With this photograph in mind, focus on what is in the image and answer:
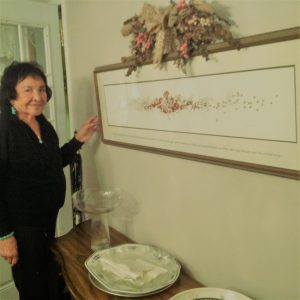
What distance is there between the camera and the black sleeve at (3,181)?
4.70ft

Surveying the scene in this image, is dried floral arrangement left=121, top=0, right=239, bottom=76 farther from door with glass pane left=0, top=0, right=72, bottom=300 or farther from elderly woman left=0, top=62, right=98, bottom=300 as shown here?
door with glass pane left=0, top=0, right=72, bottom=300

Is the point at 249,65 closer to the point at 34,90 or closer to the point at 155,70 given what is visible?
the point at 155,70

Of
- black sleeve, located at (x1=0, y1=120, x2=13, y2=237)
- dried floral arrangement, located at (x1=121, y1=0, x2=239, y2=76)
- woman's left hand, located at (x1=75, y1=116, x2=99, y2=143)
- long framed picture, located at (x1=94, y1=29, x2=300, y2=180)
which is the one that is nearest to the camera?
long framed picture, located at (x1=94, y1=29, x2=300, y2=180)

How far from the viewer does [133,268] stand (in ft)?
4.07

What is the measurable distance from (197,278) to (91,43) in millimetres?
1164

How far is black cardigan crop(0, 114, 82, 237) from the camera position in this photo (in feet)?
4.76

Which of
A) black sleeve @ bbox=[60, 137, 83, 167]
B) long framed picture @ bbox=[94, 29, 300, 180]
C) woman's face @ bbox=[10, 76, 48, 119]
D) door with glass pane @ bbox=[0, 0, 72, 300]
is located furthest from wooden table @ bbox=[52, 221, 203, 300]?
door with glass pane @ bbox=[0, 0, 72, 300]

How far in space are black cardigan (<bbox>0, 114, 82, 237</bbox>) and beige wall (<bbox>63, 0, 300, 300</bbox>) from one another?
0.94 ft

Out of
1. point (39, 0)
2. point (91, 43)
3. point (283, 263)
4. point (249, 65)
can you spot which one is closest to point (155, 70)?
point (249, 65)

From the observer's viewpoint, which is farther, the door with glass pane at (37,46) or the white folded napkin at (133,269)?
the door with glass pane at (37,46)

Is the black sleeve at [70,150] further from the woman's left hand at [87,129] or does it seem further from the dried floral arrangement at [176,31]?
the dried floral arrangement at [176,31]

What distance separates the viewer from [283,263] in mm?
940

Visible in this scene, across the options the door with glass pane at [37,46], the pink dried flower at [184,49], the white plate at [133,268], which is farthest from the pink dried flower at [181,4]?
the door with glass pane at [37,46]

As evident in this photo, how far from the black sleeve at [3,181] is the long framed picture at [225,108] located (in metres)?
0.55
